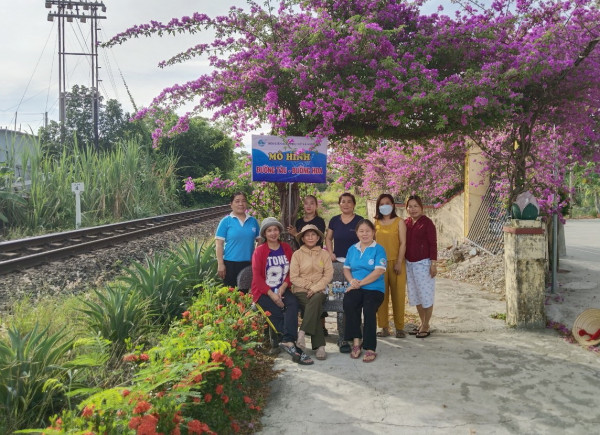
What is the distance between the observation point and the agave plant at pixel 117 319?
15.9 feet

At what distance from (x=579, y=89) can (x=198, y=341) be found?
5.92 meters

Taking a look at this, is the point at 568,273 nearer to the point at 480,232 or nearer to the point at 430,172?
the point at 480,232

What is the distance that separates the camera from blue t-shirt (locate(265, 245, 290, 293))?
18.1ft

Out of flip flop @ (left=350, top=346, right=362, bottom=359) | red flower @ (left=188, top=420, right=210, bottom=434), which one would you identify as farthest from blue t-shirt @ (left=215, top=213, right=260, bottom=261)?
red flower @ (left=188, top=420, right=210, bottom=434)

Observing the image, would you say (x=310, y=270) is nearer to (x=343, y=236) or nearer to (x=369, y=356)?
(x=343, y=236)

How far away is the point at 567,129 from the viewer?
23.8ft

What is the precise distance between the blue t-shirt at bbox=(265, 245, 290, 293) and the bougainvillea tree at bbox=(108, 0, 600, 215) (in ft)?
5.87

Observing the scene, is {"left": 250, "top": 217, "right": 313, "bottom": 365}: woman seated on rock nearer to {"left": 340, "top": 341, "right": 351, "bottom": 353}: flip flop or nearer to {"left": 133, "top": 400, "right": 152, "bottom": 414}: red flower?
{"left": 340, "top": 341, "right": 351, "bottom": 353}: flip flop

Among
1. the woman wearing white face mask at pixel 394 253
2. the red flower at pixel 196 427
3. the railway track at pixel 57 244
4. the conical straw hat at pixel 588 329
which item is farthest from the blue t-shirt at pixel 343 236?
the railway track at pixel 57 244

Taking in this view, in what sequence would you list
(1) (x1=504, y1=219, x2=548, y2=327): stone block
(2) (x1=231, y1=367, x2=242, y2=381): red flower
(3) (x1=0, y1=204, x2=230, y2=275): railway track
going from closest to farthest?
(2) (x1=231, y1=367, x2=242, y2=381): red flower → (1) (x1=504, y1=219, x2=548, y2=327): stone block → (3) (x1=0, y1=204, x2=230, y2=275): railway track

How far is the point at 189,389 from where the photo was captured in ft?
10.4

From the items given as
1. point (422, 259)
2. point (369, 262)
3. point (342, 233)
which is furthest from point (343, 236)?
point (422, 259)

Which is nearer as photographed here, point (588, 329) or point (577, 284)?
point (588, 329)

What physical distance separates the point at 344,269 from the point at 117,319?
246 centimetres
